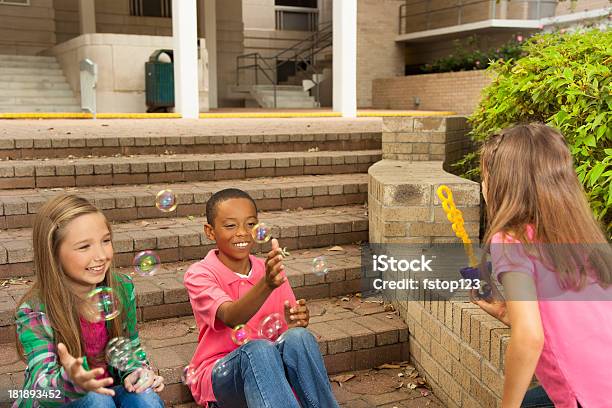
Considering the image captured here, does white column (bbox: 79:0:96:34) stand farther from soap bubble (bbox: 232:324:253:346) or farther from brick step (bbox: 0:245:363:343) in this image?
Result: soap bubble (bbox: 232:324:253:346)

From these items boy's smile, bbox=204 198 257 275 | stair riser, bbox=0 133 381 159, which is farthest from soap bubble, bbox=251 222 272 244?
stair riser, bbox=0 133 381 159

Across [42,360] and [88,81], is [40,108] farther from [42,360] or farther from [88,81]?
[42,360]

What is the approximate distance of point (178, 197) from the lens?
5.25 m

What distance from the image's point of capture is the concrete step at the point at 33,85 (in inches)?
545

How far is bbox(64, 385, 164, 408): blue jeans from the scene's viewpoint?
2.38m

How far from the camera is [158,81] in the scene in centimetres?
1230

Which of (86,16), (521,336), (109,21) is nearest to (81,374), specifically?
(521,336)

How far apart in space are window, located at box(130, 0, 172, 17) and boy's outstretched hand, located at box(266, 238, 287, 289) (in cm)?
1734

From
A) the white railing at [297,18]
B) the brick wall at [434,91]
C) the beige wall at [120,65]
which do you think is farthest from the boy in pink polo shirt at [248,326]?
the white railing at [297,18]

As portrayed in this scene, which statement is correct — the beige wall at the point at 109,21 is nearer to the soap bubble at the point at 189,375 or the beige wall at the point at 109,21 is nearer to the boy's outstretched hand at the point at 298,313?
the soap bubble at the point at 189,375

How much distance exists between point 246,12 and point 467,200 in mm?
19842

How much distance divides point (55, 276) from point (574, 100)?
3.06m

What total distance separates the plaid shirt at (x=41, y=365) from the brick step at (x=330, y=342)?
918 millimetres

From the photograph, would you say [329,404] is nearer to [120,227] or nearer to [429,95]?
[120,227]
